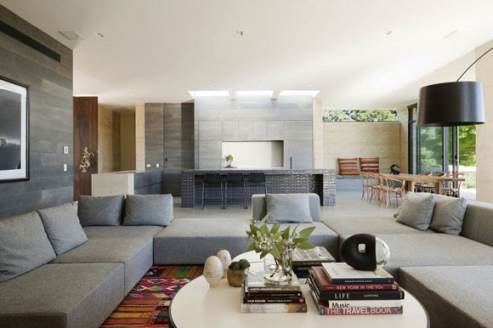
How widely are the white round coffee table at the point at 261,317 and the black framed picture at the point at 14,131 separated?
128 inches

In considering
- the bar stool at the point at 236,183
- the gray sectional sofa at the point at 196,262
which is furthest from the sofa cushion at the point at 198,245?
the bar stool at the point at 236,183

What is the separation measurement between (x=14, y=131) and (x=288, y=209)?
138 inches

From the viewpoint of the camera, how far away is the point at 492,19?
4434 mm

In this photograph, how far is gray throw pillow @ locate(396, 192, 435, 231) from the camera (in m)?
3.51

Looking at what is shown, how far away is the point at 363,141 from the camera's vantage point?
12.1 metres

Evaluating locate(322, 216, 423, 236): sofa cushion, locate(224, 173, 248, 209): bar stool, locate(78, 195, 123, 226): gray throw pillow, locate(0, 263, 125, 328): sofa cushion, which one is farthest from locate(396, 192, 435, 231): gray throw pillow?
locate(224, 173, 248, 209): bar stool

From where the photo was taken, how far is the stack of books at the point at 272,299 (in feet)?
5.24

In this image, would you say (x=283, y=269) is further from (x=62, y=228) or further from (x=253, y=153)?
(x=253, y=153)

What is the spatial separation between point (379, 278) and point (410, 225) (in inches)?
93.4

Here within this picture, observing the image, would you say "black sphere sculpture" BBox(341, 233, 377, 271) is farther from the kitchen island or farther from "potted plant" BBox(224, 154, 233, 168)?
"potted plant" BBox(224, 154, 233, 168)

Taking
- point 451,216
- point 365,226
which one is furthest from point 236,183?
point 451,216

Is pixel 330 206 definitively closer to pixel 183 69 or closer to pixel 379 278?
pixel 183 69

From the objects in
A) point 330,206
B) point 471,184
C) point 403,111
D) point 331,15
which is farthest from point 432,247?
point 403,111

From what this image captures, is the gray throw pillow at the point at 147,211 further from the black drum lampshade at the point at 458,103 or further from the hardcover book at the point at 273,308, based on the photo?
the black drum lampshade at the point at 458,103
